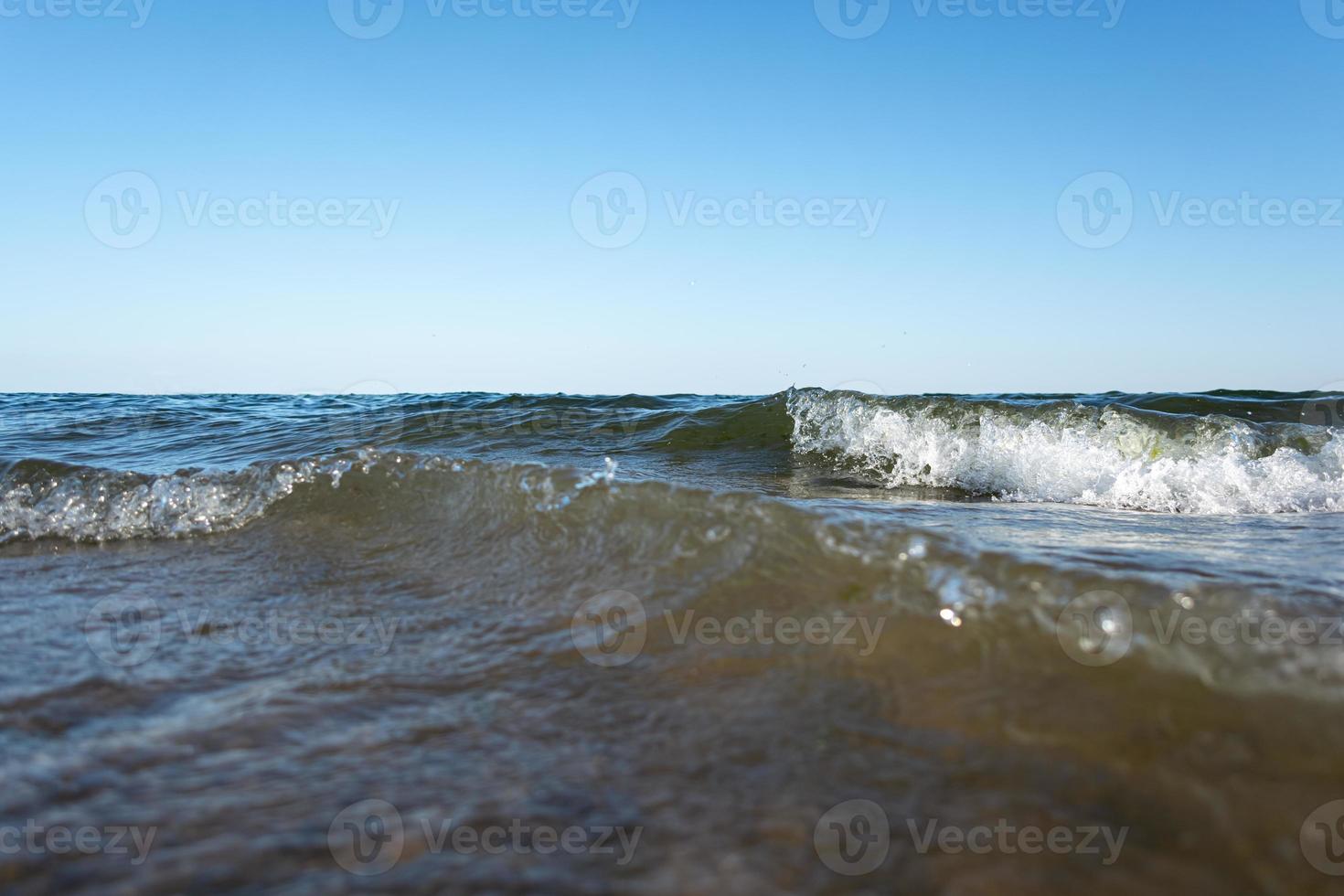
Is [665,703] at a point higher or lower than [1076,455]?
lower

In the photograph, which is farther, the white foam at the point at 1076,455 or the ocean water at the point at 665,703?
the white foam at the point at 1076,455

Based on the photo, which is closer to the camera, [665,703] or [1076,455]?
[665,703]

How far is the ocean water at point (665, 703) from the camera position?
126 centimetres

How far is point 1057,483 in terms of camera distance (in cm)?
597

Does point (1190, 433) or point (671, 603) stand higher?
point (1190, 433)

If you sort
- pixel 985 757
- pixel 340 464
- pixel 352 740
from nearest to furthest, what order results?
pixel 985 757 → pixel 352 740 → pixel 340 464

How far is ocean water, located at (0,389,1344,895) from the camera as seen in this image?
1.26 metres

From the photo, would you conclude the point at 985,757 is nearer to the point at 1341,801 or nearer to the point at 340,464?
the point at 1341,801

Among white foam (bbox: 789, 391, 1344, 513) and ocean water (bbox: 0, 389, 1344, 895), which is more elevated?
white foam (bbox: 789, 391, 1344, 513)

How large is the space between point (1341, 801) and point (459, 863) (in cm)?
143

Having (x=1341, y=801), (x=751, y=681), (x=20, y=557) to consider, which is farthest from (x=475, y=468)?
(x=1341, y=801)

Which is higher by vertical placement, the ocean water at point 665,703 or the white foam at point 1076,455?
the white foam at point 1076,455

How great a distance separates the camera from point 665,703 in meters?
1.87

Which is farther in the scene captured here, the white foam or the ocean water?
the white foam
